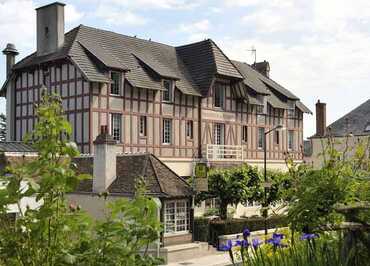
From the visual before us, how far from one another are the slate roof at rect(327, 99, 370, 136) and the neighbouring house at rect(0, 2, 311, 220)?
12.8 m

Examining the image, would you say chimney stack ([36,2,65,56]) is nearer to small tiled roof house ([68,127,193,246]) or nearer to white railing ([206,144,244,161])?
small tiled roof house ([68,127,193,246])

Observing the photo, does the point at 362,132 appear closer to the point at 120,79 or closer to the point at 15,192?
the point at 120,79

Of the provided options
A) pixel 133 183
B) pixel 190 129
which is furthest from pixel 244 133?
pixel 133 183

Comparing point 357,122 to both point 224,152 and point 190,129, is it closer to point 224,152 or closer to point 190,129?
point 224,152

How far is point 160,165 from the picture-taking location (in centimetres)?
2283

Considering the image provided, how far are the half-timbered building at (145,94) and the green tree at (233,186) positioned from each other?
12.3 ft

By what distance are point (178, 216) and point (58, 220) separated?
19.0 m

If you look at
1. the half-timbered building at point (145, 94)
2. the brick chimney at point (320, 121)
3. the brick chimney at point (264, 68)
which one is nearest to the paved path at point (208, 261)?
the half-timbered building at point (145, 94)

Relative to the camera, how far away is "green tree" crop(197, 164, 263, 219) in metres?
25.6

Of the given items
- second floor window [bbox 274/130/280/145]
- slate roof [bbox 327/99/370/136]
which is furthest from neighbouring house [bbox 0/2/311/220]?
slate roof [bbox 327/99/370/136]

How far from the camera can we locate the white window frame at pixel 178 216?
2162 centimetres

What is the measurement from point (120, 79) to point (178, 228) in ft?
28.2

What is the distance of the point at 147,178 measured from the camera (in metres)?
21.7

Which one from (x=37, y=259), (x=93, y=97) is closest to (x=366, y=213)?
(x=37, y=259)
